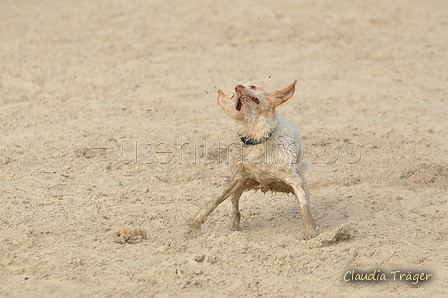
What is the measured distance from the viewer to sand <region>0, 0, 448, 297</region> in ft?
15.4

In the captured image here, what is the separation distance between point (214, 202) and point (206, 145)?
91.7 inches

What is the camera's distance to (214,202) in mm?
5359

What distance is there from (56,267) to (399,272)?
249cm

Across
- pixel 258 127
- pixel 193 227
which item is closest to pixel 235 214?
pixel 193 227

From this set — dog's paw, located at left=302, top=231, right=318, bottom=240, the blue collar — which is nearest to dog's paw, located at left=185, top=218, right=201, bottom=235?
the blue collar

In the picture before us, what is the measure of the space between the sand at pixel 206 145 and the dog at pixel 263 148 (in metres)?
0.33

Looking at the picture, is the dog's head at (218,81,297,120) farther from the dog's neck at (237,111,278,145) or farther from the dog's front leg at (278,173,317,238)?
the dog's front leg at (278,173,317,238)

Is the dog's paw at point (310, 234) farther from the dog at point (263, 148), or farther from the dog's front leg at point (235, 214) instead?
the dog's front leg at point (235, 214)

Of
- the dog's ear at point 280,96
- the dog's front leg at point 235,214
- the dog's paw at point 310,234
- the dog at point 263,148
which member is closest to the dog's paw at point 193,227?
the dog at point 263,148

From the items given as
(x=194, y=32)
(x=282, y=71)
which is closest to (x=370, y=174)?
(x=282, y=71)

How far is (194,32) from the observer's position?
1168 cm

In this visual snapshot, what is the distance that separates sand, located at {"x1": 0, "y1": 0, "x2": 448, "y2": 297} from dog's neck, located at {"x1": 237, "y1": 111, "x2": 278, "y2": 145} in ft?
2.74

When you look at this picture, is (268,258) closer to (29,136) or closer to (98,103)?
(29,136)

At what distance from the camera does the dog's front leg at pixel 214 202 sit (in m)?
5.33
